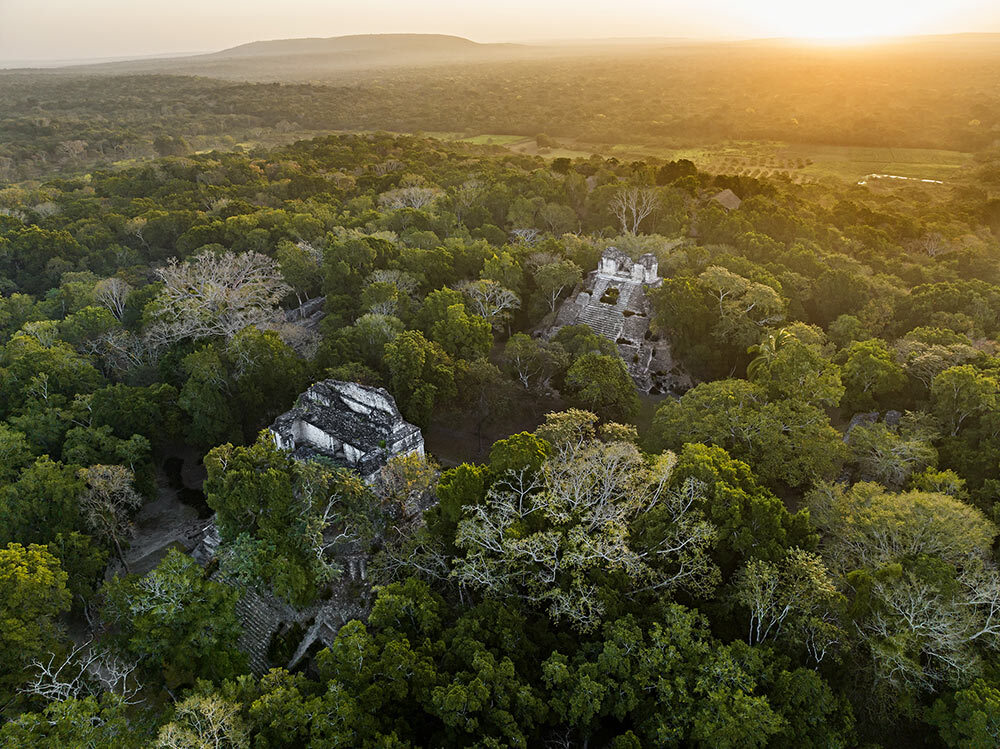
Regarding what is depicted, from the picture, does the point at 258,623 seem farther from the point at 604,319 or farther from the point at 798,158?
the point at 798,158

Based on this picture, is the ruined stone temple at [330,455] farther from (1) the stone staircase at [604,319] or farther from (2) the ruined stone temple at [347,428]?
(1) the stone staircase at [604,319]

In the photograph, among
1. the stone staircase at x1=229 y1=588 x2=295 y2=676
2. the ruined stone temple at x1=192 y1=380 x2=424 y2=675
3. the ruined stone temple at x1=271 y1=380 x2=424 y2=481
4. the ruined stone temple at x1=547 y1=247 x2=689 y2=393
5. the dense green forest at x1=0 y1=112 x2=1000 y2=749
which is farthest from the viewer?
the ruined stone temple at x1=547 y1=247 x2=689 y2=393

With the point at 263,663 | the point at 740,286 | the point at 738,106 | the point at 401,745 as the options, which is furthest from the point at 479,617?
the point at 738,106

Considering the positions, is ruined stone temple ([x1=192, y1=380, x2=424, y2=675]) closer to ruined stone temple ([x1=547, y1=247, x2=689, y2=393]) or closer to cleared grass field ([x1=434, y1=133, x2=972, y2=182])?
ruined stone temple ([x1=547, y1=247, x2=689, y2=393])

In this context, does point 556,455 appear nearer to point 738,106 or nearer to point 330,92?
point 738,106

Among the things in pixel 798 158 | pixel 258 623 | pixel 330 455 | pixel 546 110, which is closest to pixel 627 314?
pixel 330 455

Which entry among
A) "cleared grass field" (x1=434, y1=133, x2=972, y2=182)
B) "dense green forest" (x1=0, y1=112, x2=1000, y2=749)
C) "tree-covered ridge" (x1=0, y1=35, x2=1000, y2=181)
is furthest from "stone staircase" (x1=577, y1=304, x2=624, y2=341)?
"tree-covered ridge" (x1=0, y1=35, x2=1000, y2=181)
